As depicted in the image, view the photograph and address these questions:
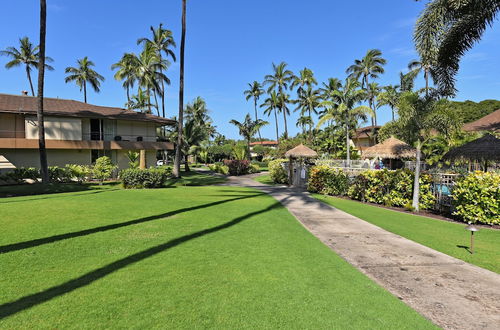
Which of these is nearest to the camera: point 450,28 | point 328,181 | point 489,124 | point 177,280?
point 177,280

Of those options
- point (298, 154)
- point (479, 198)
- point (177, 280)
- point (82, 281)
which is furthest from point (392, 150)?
point (82, 281)

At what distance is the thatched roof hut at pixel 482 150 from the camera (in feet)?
39.3

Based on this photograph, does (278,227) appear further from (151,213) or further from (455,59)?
(455,59)

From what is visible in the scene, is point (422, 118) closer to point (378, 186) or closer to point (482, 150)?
point (482, 150)

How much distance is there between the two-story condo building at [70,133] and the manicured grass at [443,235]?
2298cm

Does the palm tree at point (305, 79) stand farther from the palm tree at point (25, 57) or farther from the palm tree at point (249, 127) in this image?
the palm tree at point (25, 57)

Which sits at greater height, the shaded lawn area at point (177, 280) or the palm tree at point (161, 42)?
the palm tree at point (161, 42)

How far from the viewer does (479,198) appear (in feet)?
31.5

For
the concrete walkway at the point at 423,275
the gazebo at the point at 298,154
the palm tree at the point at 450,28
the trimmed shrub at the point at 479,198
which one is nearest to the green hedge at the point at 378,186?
the trimmed shrub at the point at 479,198

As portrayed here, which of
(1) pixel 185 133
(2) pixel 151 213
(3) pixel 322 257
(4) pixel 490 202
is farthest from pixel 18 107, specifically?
(4) pixel 490 202

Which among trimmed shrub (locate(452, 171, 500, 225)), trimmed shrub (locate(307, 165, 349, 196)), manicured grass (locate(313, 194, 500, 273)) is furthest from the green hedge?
trimmed shrub (locate(452, 171, 500, 225))

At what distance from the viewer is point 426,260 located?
567 centimetres

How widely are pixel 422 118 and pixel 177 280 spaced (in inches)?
503

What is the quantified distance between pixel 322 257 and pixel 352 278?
98 cm
